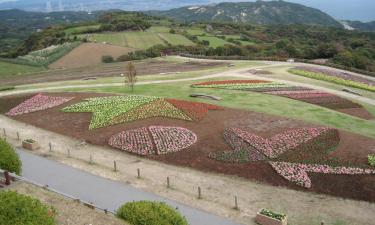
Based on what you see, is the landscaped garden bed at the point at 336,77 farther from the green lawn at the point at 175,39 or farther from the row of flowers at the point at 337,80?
the green lawn at the point at 175,39

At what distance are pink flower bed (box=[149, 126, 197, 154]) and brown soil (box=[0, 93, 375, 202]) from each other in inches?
26.0

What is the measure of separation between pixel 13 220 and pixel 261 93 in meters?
38.3

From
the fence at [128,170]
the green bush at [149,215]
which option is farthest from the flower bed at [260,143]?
the green bush at [149,215]

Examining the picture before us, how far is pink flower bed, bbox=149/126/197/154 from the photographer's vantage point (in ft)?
105

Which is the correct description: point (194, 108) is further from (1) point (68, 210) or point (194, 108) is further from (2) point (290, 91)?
(1) point (68, 210)

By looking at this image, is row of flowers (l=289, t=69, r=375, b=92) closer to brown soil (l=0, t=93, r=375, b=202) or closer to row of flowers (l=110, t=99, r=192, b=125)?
brown soil (l=0, t=93, r=375, b=202)

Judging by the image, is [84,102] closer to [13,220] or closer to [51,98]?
[51,98]

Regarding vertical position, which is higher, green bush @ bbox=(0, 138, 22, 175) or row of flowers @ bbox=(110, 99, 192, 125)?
green bush @ bbox=(0, 138, 22, 175)

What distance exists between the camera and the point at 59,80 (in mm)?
67500

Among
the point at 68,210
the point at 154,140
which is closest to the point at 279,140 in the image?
the point at 154,140

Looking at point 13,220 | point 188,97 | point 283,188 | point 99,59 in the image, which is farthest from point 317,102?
point 99,59

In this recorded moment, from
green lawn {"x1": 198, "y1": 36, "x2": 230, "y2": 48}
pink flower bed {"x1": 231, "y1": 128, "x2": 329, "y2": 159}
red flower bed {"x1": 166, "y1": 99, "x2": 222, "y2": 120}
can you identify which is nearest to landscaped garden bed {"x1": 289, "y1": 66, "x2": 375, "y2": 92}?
red flower bed {"x1": 166, "y1": 99, "x2": 222, "y2": 120}

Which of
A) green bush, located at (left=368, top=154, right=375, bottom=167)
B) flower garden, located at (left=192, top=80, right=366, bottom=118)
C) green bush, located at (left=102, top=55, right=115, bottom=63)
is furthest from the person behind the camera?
green bush, located at (left=102, top=55, right=115, bottom=63)

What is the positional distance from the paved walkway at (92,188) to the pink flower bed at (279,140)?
9325 millimetres
